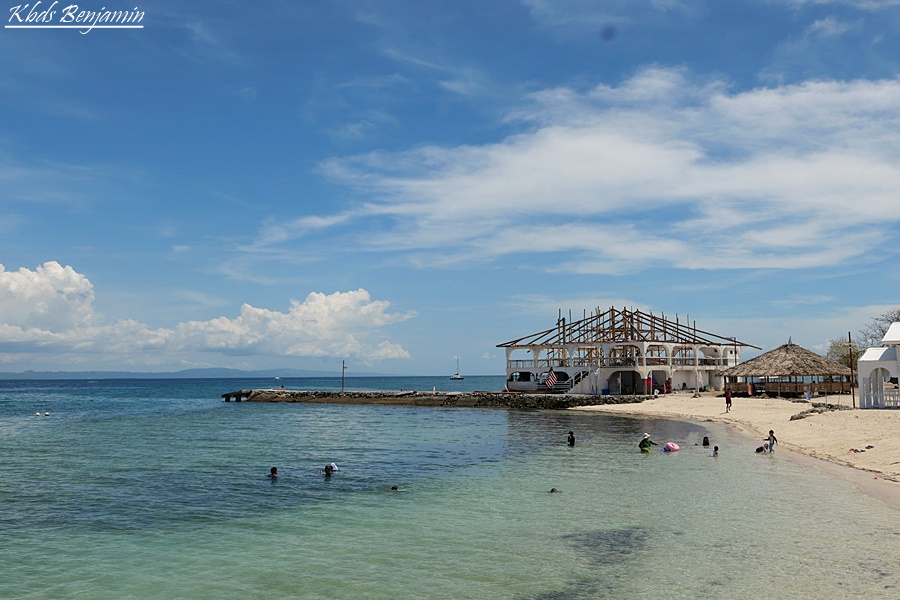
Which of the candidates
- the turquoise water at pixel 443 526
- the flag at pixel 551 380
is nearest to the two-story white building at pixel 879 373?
the turquoise water at pixel 443 526

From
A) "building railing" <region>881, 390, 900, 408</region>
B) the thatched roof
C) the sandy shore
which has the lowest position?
the sandy shore

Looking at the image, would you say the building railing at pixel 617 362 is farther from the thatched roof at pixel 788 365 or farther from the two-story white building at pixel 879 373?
the two-story white building at pixel 879 373

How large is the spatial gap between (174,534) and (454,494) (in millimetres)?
7961

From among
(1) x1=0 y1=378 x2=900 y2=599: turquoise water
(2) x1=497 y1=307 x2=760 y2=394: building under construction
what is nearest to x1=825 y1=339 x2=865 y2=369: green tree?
(2) x1=497 y1=307 x2=760 y2=394: building under construction

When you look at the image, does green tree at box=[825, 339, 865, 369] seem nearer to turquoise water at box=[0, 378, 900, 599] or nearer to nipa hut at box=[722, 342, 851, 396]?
nipa hut at box=[722, 342, 851, 396]

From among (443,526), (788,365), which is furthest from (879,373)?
(443,526)

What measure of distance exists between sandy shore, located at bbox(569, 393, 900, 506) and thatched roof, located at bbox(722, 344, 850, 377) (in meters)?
2.42

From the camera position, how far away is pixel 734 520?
15.5 m

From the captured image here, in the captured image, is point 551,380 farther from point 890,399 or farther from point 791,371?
point 890,399

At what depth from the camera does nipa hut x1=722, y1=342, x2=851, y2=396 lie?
5191 centimetres

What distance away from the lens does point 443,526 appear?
15.7 metres

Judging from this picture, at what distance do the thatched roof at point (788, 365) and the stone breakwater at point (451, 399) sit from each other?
8995mm

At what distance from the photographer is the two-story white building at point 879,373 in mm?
36500

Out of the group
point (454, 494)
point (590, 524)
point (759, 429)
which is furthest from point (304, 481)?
point (759, 429)
